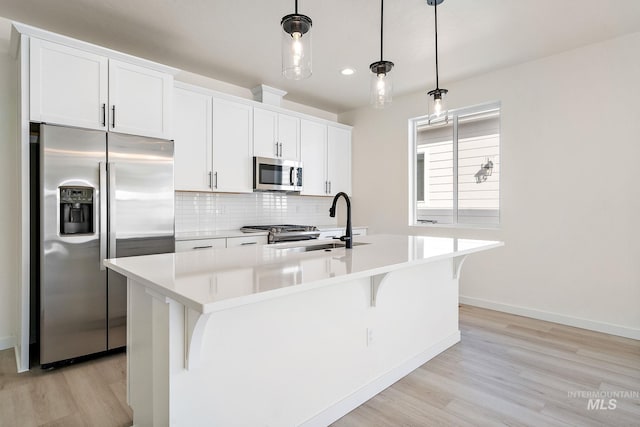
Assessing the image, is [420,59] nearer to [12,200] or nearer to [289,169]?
[289,169]

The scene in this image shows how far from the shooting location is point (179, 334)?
1.32 m

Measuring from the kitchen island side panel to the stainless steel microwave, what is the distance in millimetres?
2195

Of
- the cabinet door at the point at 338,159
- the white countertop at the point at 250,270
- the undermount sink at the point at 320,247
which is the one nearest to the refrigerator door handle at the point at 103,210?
the white countertop at the point at 250,270

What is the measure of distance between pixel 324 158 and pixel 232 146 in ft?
4.75

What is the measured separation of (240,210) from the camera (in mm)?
4254

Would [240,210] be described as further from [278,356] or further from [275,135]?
[278,356]

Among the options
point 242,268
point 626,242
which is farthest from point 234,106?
point 626,242

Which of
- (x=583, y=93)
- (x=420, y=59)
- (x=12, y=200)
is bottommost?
(x=12, y=200)

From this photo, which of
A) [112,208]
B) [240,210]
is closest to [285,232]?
[240,210]

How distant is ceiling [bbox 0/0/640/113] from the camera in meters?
2.54

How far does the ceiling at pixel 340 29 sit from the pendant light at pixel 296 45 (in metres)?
1.00

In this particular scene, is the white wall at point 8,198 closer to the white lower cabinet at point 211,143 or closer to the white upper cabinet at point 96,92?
the white upper cabinet at point 96,92

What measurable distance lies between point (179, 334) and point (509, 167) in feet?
11.9

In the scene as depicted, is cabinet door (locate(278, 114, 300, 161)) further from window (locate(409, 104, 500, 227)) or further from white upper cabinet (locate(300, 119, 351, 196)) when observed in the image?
window (locate(409, 104, 500, 227))
